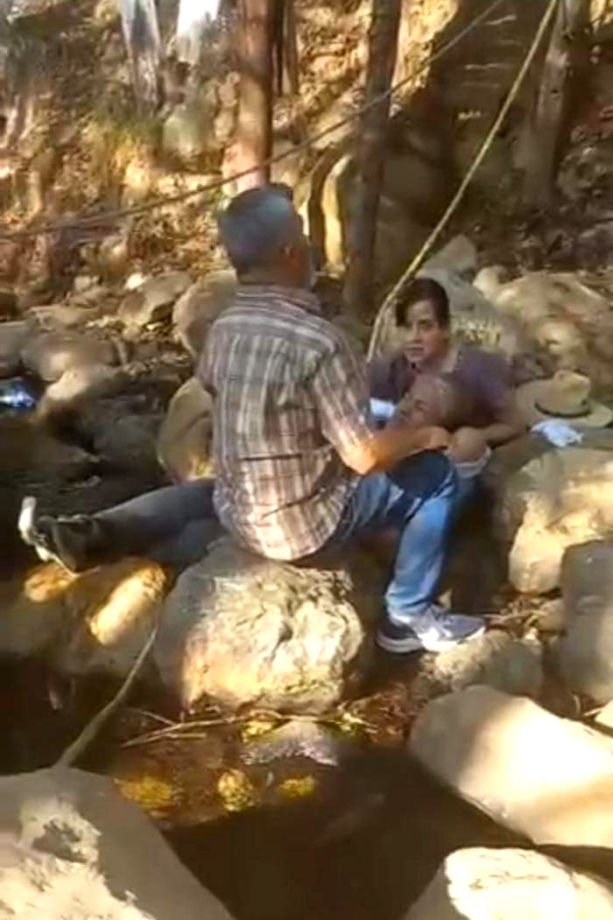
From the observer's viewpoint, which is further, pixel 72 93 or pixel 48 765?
pixel 72 93

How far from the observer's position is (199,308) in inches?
269

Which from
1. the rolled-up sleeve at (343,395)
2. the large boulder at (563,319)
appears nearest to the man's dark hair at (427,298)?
the rolled-up sleeve at (343,395)

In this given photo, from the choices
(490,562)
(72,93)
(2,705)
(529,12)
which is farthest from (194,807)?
(72,93)

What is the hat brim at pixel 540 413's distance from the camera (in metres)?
4.91

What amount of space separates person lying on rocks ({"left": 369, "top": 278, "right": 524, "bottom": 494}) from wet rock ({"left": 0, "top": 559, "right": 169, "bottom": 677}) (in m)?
0.85

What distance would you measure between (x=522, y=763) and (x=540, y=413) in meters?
1.74

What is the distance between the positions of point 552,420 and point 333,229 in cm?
316

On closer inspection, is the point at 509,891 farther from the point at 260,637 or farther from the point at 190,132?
the point at 190,132

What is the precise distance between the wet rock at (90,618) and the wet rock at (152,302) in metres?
3.42

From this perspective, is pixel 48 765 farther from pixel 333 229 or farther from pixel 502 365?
pixel 333 229

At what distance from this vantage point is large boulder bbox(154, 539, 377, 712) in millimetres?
3854

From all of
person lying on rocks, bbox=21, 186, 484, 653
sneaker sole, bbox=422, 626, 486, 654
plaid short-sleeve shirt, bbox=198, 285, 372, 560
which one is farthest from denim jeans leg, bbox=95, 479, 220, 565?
sneaker sole, bbox=422, 626, 486, 654

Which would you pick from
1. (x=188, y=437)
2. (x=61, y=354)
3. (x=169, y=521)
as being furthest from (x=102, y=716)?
(x=61, y=354)

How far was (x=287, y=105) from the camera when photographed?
30.4 feet
